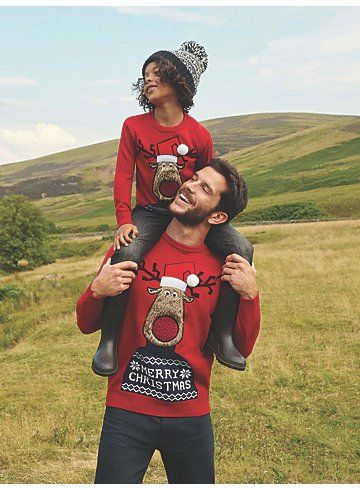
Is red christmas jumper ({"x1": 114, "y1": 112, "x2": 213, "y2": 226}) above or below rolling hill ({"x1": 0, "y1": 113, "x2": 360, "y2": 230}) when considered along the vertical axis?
below

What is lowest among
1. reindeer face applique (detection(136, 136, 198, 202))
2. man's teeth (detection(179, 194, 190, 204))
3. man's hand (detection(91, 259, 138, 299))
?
man's hand (detection(91, 259, 138, 299))

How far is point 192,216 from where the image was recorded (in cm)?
362

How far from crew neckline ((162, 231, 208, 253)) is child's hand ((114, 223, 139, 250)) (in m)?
0.21

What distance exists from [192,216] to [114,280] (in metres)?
0.63

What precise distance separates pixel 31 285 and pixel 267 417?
20.6 meters

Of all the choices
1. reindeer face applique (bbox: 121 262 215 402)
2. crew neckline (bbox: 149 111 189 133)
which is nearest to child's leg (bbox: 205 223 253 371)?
reindeer face applique (bbox: 121 262 215 402)

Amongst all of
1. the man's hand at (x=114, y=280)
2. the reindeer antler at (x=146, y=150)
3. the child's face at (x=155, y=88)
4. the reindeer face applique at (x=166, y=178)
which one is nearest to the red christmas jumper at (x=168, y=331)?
the man's hand at (x=114, y=280)

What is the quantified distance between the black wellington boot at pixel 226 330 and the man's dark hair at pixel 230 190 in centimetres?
50

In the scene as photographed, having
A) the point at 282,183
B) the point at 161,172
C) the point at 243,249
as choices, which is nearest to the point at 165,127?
the point at 161,172

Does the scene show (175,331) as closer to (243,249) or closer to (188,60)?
(243,249)

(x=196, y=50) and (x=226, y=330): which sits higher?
(x=196, y=50)

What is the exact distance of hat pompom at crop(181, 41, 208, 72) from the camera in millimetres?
4141

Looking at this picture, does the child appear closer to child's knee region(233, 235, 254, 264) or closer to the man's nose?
child's knee region(233, 235, 254, 264)

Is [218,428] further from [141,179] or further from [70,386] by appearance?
[141,179]
